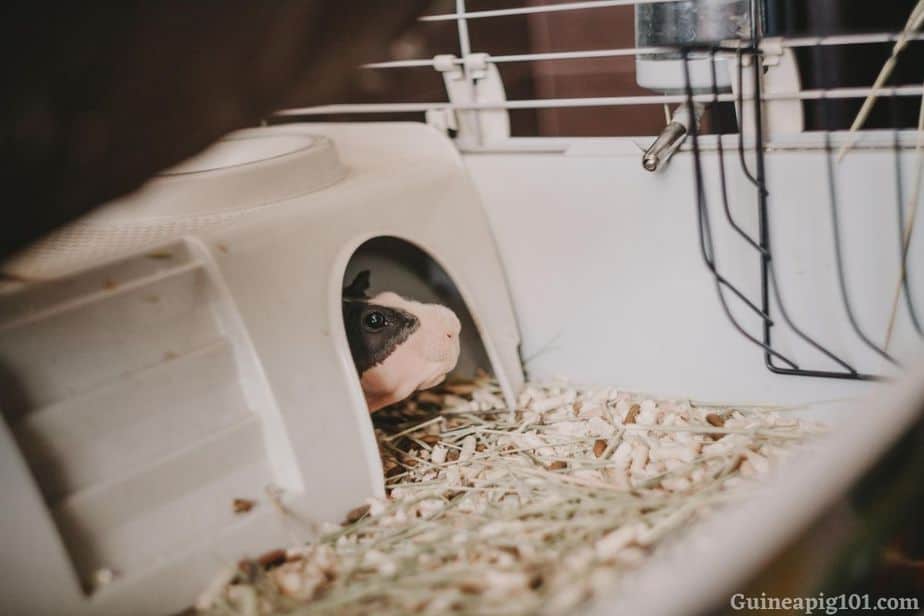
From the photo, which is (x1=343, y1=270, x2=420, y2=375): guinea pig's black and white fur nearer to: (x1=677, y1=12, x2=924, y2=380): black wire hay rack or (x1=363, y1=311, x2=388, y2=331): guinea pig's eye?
(x1=363, y1=311, x2=388, y2=331): guinea pig's eye

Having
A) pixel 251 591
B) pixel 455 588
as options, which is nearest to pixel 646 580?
pixel 455 588

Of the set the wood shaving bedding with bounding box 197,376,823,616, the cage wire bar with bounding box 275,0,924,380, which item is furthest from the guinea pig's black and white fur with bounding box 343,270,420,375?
the cage wire bar with bounding box 275,0,924,380

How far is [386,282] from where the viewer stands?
1.00 m

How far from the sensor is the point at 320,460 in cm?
82

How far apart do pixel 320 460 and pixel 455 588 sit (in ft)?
0.77

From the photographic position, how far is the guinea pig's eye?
3.11 feet

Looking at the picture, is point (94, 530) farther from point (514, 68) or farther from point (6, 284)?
point (514, 68)

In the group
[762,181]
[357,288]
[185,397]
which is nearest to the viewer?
[185,397]

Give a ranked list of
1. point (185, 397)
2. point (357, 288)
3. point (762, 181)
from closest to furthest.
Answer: point (185, 397)
point (762, 181)
point (357, 288)

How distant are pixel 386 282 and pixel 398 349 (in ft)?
0.31

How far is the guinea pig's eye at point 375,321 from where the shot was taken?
0.95 metres

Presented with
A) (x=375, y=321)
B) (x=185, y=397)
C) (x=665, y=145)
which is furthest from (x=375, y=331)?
(x=665, y=145)

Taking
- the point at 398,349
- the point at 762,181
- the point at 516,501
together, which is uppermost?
the point at 762,181

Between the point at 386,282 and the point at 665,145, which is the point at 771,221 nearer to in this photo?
the point at 665,145
